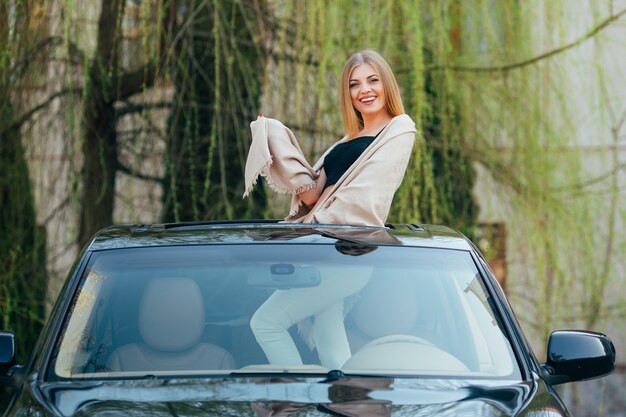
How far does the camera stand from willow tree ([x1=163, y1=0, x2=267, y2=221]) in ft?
25.0

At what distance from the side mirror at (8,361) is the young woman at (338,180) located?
753mm

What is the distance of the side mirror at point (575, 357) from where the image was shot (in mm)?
3947

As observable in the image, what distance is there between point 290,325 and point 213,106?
4.08 meters

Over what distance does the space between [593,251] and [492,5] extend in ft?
5.76

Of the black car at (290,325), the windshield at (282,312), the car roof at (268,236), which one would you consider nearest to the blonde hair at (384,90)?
the car roof at (268,236)

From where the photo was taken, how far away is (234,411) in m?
3.12

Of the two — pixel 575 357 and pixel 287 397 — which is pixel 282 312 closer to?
pixel 287 397

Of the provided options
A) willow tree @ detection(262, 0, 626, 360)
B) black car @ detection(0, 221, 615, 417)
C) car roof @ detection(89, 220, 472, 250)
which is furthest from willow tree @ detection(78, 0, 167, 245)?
black car @ detection(0, 221, 615, 417)

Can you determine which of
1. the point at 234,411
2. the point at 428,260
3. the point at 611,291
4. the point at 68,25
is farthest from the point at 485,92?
the point at 234,411

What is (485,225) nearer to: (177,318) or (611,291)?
(611,291)

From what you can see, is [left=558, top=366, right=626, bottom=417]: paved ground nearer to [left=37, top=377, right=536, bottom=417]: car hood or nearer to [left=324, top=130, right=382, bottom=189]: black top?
[left=324, top=130, right=382, bottom=189]: black top

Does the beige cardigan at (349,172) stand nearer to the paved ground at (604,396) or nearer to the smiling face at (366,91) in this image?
the smiling face at (366,91)

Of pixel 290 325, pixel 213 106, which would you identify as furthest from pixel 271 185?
pixel 213 106

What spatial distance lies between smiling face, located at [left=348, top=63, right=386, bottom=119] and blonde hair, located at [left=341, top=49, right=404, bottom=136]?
0.05 feet
